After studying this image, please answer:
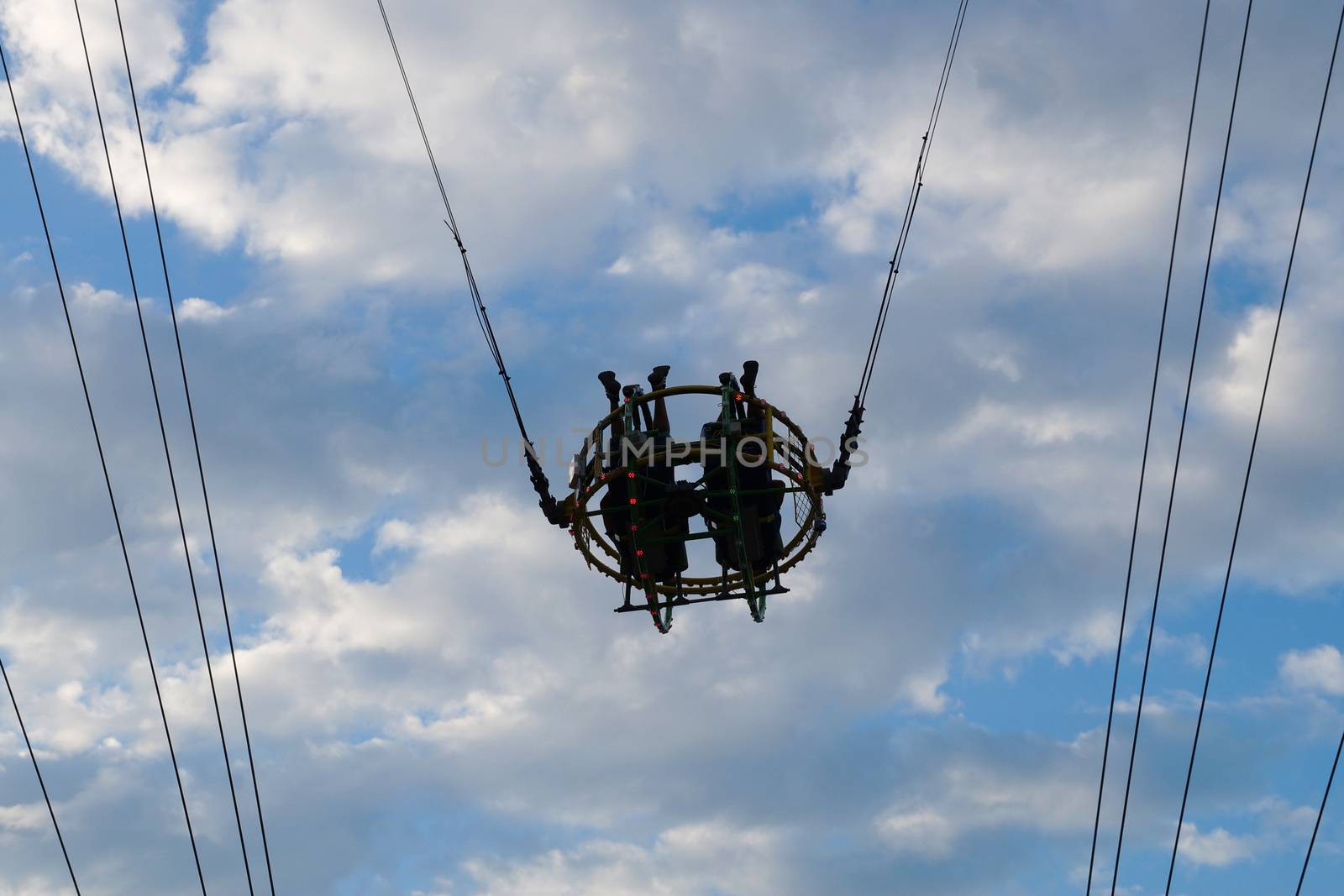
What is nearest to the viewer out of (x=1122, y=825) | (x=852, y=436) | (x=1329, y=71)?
(x=1122, y=825)

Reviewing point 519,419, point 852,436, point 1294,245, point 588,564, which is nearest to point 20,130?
point 519,419

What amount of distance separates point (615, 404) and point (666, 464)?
1108 millimetres

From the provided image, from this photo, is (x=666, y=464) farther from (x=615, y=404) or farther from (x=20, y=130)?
(x=20, y=130)

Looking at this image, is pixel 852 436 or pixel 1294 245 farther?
pixel 852 436

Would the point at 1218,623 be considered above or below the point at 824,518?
below

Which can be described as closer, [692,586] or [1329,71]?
[1329,71]

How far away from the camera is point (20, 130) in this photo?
18.0 metres

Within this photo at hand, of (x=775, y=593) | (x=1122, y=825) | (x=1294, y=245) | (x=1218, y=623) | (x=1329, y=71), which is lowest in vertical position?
(x=1122, y=825)

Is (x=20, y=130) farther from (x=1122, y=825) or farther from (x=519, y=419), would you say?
(x=1122, y=825)

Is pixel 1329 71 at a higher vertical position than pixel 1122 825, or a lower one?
higher

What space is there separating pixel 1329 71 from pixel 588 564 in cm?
934

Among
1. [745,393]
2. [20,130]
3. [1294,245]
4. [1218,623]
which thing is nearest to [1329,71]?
[1294,245]

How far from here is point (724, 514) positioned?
19922 millimetres

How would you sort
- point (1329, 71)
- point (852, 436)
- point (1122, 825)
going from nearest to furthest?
point (1122, 825)
point (1329, 71)
point (852, 436)
